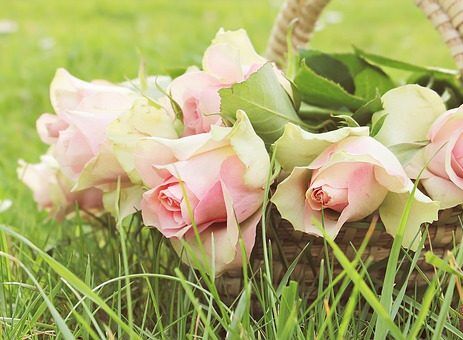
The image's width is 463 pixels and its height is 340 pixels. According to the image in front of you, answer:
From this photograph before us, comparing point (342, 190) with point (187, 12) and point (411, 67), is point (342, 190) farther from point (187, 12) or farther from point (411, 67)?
point (187, 12)

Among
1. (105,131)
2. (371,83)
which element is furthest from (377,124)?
(105,131)

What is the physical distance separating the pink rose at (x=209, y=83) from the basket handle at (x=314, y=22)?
3.4 inches

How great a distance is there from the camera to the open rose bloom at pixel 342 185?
63 cm

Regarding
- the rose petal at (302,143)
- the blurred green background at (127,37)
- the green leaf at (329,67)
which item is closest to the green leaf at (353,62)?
the green leaf at (329,67)

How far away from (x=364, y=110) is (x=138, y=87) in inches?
9.6

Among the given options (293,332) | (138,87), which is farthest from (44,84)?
(293,332)

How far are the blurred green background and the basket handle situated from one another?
58cm

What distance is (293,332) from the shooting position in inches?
23.0

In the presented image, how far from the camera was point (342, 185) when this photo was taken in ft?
2.09

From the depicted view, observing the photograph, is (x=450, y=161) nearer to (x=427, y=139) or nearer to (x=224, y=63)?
(x=427, y=139)

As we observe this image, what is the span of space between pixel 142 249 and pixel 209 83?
19 cm

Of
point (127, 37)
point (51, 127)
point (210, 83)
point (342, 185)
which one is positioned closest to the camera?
point (342, 185)

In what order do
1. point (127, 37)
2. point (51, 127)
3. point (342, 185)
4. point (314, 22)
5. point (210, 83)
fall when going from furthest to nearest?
point (127, 37), point (314, 22), point (51, 127), point (210, 83), point (342, 185)

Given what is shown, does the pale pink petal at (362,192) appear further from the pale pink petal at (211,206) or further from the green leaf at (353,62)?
the green leaf at (353,62)
